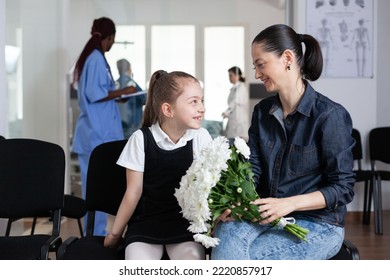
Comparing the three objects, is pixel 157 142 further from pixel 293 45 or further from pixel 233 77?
pixel 233 77

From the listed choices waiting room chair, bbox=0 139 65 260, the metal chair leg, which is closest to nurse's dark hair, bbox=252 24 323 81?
waiting room chair, bbox=0 139 65 260

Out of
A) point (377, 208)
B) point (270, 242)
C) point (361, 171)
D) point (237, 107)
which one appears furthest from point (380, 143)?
point (270, 242)

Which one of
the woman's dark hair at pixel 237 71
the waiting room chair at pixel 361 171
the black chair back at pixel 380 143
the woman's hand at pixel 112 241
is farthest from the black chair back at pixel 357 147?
the woman's hand at pixel 112 241

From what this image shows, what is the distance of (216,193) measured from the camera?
6.43 feet

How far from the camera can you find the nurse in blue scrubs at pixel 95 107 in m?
4.65

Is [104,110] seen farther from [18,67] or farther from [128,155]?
[128,155]

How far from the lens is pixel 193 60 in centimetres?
562

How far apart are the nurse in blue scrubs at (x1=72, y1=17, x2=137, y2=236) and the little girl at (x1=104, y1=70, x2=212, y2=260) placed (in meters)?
2.24

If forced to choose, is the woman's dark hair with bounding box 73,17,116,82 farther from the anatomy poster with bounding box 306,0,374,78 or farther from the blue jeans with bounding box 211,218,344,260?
the blue jeans with bounding box 211,218,344,260

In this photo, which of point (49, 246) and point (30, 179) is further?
point (30, 179)

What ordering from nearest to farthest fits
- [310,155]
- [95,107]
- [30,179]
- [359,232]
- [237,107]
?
1. [310,155]
2. [30,179]
3. [95,107]
4. [359,232]
5. [237,107]

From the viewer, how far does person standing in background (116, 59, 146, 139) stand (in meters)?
5.49

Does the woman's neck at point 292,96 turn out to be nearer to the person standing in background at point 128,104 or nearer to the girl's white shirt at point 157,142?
the girl's white shirt at point 157,142

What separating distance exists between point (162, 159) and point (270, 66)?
547 mm
